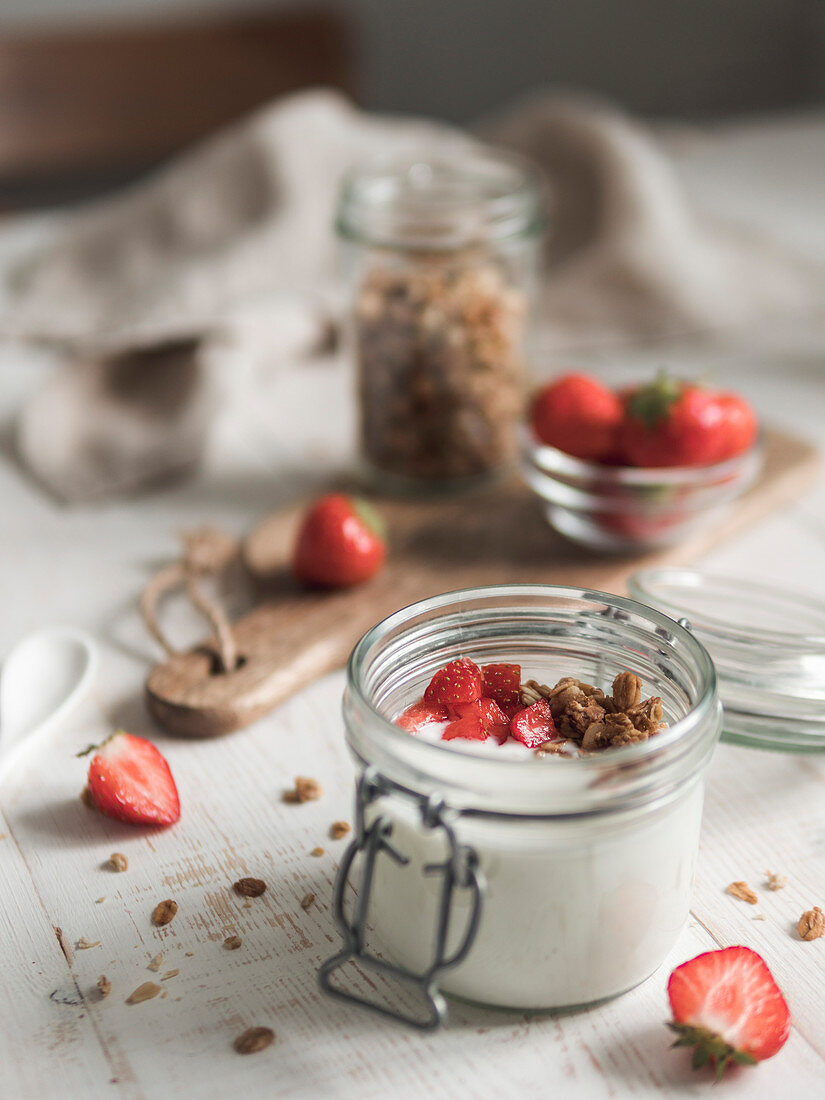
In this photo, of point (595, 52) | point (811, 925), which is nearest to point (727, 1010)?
point (811, 925)

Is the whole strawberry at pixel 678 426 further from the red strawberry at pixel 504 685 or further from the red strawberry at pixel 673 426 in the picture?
the red strawberry at pixel 504 685

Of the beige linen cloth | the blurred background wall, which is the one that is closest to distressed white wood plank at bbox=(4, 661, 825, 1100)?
the beige linen cloth

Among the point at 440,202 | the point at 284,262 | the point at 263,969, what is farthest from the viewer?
the point at 284,262

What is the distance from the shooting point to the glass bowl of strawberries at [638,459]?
109 centimetres

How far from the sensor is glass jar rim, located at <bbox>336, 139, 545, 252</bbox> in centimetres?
122

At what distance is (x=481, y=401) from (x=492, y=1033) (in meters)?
0.73

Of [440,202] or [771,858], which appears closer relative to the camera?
[771,858]

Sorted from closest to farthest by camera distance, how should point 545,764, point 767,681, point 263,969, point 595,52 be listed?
1. point 545,764
2. point 263,969
3. point 767,681
4. point 595,52

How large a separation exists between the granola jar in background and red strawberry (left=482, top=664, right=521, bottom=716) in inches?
20.9

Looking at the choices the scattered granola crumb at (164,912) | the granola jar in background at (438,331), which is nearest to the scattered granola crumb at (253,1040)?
the scattered granola crumb at (164,912)

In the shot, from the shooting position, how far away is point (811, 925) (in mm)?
702

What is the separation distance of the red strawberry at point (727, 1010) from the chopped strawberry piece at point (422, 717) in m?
0.19

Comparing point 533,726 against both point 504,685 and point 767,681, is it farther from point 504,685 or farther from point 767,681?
point 767,681

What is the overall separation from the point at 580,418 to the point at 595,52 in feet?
8.20
